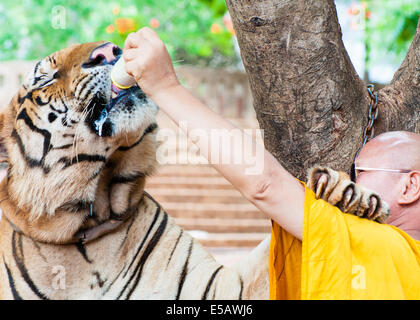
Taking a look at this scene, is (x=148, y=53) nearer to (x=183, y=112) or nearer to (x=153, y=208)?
(x=183, y=112)

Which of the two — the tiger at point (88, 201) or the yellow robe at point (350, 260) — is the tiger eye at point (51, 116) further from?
the yellow robe at point (350, 260)

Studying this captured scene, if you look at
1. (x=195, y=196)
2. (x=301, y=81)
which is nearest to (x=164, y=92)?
(x=301, y=81)

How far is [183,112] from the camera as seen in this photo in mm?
1626

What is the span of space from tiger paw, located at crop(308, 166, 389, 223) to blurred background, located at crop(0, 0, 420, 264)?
4.21 meters

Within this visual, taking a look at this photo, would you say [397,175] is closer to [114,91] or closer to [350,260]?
[350,260]

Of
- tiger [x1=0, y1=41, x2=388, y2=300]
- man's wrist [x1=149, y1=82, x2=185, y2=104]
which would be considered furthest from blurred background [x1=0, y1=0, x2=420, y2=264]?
man's wrist [x1=149, y1=82, x2=185, y2=104]

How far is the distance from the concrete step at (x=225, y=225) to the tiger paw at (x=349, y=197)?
5.41 meters

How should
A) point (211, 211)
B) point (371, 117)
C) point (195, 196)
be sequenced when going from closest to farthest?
point (371, 117) → point (211, 211) → point (195, 196)

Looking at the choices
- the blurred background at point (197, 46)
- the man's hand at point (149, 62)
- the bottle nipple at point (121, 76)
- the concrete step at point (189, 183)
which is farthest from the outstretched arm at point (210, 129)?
the concrete step at point (189, 183)

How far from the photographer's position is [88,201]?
250 centimetres

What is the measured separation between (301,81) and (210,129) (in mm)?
687

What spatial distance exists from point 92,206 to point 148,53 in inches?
44.2
